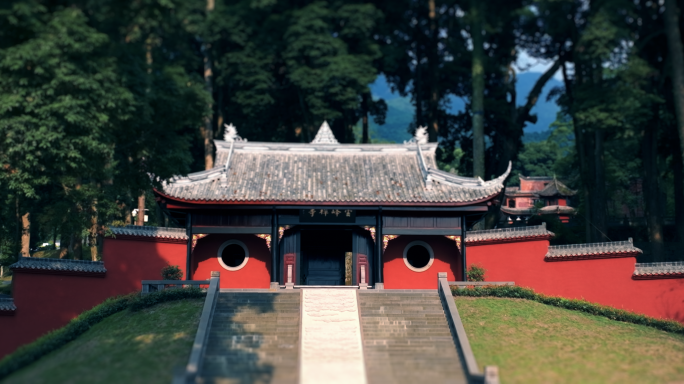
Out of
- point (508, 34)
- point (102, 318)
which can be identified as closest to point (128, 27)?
point (102, 318)

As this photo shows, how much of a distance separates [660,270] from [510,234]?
4.53m

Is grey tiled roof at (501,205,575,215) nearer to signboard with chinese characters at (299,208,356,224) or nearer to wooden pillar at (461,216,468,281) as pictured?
wooden pillar at (461,216,468,281)

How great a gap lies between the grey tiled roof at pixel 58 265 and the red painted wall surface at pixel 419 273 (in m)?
9.16

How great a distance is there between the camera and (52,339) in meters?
15.8

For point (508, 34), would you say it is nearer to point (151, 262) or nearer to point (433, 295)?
point (433, 295)

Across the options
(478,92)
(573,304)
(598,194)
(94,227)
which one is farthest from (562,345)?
(94,227)

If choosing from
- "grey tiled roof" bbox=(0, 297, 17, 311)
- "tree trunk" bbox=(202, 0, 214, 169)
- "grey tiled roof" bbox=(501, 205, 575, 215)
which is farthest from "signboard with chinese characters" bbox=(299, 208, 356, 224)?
"grey tiled roof" bbox=(501, 205, 575, 215)

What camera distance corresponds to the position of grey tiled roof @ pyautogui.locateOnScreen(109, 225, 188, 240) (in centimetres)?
2022

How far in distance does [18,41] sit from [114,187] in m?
5.05

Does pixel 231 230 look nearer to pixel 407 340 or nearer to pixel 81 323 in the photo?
pixel 81 323

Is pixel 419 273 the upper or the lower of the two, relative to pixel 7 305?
upper

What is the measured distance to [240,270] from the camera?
21.4 m

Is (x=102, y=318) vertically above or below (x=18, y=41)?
below

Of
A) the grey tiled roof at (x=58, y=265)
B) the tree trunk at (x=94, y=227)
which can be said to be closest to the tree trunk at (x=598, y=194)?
the grey tiled roof at (x=58, y=265)
